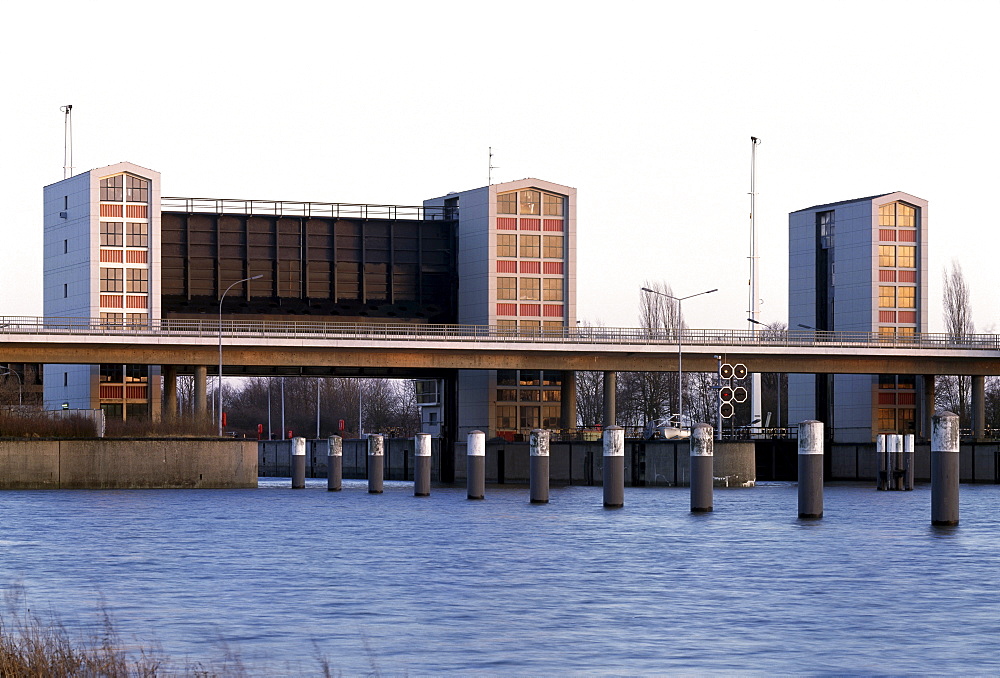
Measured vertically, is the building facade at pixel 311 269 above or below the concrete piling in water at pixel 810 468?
above

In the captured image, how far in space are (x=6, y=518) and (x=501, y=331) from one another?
2479 inches

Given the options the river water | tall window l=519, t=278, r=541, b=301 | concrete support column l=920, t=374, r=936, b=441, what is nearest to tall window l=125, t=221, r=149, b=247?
tall window l=519, t=278, r=541, b=301

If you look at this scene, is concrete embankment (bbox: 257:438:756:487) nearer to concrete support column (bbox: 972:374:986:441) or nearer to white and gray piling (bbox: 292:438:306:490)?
white and gray piling (bbox: 292:438:306:490)

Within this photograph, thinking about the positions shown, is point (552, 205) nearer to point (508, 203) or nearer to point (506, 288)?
point (508, 203)

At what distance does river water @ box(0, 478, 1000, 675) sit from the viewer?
705 inches

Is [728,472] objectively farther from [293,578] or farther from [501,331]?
[293,578]

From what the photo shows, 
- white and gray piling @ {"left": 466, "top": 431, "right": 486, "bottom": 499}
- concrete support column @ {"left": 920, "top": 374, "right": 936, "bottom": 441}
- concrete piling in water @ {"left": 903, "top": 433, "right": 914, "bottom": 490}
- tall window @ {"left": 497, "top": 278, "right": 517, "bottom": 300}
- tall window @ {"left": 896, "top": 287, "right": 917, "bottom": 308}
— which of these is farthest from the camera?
tall window @ {"left": 896, "top": 287, "right": 917, "bottom": 308}

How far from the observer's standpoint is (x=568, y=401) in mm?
107625

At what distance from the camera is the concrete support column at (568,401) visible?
107625 millimetres

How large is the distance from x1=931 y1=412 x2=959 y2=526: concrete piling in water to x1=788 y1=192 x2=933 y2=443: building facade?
3150 inches

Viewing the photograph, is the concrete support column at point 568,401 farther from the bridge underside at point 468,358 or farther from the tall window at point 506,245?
the tall window at point 506,245

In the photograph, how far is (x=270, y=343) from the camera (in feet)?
294

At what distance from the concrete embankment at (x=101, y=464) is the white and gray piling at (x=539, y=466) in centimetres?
2339

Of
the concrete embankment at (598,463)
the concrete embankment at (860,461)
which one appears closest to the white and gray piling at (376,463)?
the concrete embankment at (598,463)
